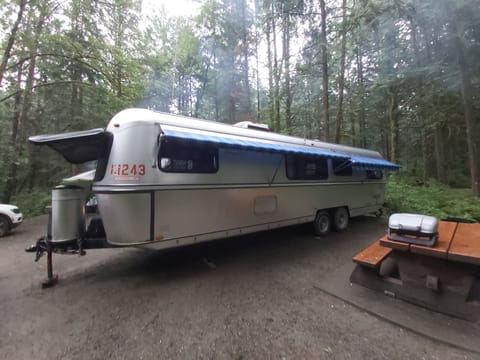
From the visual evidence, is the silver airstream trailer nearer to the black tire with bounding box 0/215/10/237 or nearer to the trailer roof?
the trailer roof

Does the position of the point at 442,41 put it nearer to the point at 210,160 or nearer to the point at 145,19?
the point at 210,160

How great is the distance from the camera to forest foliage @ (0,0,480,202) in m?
8.04

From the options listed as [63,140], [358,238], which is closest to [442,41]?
[358,238]

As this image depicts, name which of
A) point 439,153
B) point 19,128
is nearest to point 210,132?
point 19,128

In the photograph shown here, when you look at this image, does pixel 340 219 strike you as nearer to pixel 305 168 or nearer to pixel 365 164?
pixel 365 164

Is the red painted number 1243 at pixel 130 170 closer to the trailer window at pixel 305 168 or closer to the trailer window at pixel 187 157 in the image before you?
the trailer window at pixel 187 157

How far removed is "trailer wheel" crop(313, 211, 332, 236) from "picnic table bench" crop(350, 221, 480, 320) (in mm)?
2508

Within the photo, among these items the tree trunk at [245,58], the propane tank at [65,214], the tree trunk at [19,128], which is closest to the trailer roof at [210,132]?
the propane tank at [65,214]

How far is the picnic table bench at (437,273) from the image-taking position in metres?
2.63

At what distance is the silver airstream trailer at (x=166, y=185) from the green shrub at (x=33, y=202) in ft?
22.6

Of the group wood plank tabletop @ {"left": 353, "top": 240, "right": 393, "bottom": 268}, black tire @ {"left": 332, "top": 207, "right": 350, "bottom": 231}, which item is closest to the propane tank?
wood plank tabletop @ {"left": 353, "top": 240, "right": 393, "bottom": 268}

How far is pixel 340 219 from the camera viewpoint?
6.58 m

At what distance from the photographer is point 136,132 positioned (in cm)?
325

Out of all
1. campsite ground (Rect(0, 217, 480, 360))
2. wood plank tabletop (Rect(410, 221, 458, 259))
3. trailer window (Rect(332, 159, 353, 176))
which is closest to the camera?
campsite ground (Rect(0, 217, 480, 360))
